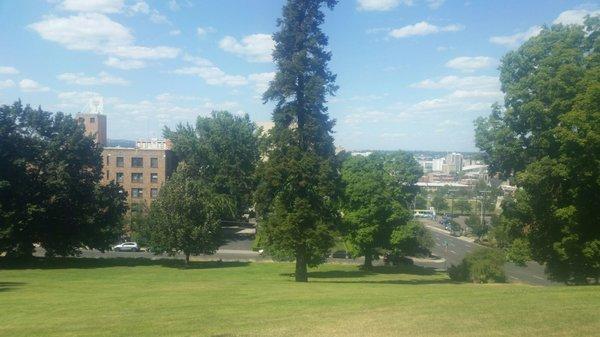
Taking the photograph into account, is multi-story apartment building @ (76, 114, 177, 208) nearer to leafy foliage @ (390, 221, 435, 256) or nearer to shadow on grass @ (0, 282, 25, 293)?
leafy foliage @ (390, 221, 435, 256)

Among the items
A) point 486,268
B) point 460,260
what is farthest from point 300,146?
point 460,260

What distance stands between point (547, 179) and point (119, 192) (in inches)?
1514

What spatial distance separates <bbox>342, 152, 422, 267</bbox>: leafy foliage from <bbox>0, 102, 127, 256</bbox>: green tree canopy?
21.8 metres

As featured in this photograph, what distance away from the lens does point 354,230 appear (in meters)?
45.5

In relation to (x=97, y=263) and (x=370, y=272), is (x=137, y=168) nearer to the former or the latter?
(x=97, y=263)

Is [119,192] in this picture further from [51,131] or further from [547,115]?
[547,115]

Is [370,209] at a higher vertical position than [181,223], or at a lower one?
higher

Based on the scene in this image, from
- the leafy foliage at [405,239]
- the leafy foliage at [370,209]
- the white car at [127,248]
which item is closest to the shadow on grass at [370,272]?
the leafy foliage at [370,209]

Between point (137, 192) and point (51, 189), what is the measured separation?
113 feet

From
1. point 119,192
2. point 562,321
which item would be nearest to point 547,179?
point 562,321

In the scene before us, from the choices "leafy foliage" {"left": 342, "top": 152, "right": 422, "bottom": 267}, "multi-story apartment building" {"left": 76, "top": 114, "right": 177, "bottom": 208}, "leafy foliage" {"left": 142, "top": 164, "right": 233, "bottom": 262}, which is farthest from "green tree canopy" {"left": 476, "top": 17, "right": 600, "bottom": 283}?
"multi-story apartment building" {"left": 76, "top": 114, "right": 177, "bottom": 208}

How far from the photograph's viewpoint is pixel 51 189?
43.9 m

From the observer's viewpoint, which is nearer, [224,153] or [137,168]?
[224,153]

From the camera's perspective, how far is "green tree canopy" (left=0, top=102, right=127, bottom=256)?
4241 centimetres
